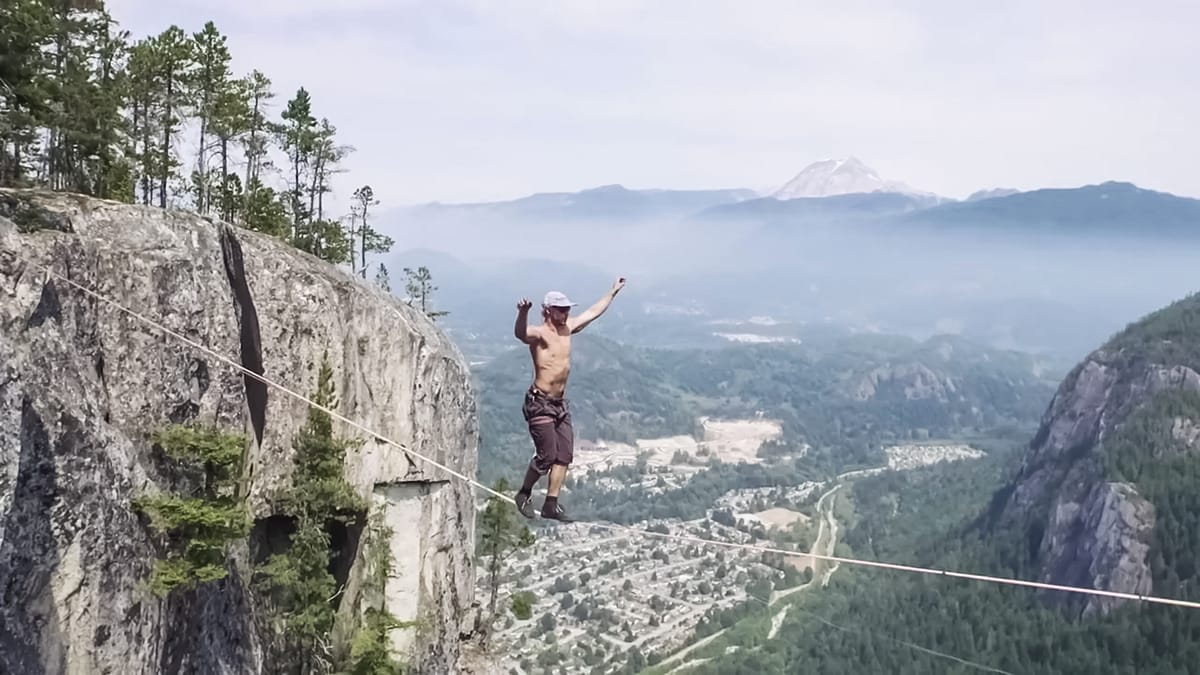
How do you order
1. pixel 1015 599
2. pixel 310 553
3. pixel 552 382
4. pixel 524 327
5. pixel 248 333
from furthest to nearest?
pixel 1015 599
pixel 248 333
pixel 310 553
pixel 552 382
pixel 524 327

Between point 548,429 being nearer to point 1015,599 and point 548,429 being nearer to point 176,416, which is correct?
point 176,416

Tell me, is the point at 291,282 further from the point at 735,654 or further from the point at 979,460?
the point at 979,460

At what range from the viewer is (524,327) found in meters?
11.7

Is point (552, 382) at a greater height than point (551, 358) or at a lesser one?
lesser

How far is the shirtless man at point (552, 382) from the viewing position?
11.8 m

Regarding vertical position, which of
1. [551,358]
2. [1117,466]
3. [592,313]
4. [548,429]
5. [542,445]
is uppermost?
[592,313]

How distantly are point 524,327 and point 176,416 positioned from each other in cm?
1094

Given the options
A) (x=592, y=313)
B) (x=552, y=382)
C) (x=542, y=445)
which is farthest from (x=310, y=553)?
(x=592, y=313)

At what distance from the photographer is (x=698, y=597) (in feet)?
298

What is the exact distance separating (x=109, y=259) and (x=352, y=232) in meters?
21.0

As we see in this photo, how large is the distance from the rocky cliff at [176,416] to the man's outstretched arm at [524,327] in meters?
7.33

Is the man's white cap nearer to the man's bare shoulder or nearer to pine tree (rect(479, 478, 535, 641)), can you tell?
the man's bare shoulder

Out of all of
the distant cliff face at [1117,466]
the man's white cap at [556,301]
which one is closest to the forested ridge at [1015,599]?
the distant cliff face at [1117,466]

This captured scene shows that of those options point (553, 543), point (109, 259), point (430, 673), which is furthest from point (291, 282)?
point (553, 543)
